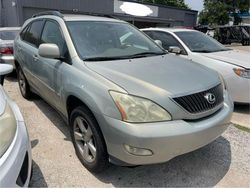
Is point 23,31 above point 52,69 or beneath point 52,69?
above

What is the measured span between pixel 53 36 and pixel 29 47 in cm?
93

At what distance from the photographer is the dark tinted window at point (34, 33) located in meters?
4.43

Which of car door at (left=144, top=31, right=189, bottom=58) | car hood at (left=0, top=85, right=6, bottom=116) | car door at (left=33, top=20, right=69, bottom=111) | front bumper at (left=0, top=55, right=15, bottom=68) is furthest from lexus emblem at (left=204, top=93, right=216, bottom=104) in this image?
front bumper at (left=0, top=55, right=15, bottom=68)

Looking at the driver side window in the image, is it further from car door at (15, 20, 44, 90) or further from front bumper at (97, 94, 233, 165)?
front bumper at (97, 94, 233, 165)

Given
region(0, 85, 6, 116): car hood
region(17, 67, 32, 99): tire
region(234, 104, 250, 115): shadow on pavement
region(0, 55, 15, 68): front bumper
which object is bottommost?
region(234, 104, 250, 115): shadow on pavement

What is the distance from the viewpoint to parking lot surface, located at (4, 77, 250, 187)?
113 inches

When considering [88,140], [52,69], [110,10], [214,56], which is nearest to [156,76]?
[88,140]

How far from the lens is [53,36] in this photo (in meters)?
3.90

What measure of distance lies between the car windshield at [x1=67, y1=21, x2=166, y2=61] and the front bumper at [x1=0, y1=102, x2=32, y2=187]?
1274 mm

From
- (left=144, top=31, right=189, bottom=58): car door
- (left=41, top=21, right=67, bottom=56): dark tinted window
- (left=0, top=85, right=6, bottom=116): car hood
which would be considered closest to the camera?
(left=0, top=85, right=6, bottom=116): car hood

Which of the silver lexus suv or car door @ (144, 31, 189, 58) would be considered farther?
car door @ (144, 31, 189, 58)

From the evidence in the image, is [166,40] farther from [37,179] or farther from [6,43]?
[37,179]

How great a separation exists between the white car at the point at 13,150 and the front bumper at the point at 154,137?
2.37 feet

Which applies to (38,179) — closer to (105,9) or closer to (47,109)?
(47,109)
